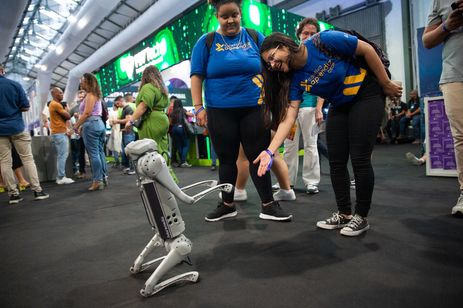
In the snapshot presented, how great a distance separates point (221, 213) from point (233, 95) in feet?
2.33

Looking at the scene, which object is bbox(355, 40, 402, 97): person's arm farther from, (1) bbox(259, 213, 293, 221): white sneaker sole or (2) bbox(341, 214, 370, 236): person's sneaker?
(1) bbox(259, 213, 293, 221): white sneaker sole

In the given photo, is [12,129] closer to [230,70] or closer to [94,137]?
[94,137]

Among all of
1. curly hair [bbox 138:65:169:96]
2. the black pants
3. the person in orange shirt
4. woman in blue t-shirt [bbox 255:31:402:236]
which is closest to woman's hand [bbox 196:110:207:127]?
woman in blue t-shirt [bbox 255:31:402:236]

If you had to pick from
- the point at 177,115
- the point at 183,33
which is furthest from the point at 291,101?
the point at 183,33

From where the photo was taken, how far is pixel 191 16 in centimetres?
574

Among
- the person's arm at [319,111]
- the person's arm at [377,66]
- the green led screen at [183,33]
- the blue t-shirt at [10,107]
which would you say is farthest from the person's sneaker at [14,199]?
the green led screen at [183,33]

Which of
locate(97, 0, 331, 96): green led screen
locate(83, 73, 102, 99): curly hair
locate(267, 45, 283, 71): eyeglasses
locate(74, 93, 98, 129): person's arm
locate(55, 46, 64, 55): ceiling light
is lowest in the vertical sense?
locate(267, 45, 283, 71): eyeglasses

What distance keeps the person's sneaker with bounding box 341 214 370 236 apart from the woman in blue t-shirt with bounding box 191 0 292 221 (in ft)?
1.18

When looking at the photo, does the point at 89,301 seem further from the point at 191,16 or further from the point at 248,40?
the point at 191,16

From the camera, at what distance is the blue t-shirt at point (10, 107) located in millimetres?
2963

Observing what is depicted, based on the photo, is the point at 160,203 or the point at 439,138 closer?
the point at 160,203

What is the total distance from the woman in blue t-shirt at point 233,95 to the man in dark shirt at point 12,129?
7.04 ft

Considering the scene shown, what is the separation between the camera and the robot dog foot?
41.2 inches

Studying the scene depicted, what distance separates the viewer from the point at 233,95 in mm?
1804
